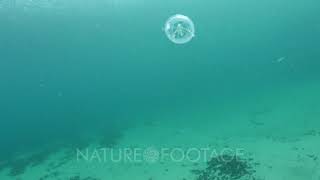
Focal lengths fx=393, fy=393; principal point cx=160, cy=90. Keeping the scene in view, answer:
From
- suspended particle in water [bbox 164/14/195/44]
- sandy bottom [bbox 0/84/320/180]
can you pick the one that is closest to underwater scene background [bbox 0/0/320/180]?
sandy bottom [bbox 0/84/320/180]

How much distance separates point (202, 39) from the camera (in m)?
52.7

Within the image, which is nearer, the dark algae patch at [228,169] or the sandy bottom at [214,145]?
the dark algae patch at [228,169]

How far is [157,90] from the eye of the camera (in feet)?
139

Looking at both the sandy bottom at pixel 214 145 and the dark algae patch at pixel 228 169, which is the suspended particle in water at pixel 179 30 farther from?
the dark algae patch at pixel 228 169

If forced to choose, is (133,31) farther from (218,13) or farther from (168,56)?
(218,13)

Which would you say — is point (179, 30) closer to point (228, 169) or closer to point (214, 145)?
point (214, 145)

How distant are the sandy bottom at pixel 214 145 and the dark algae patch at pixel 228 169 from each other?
427 millimetres

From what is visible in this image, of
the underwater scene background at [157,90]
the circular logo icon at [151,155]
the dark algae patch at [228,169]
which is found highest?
the underwater scene background at [157,90]

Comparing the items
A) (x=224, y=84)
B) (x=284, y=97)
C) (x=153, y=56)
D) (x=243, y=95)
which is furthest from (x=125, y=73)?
(x=284, y=97)

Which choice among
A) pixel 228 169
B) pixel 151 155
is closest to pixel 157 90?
pixel 151 155

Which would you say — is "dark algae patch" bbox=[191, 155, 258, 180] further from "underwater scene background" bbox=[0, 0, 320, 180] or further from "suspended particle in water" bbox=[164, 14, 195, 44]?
"suspended particle in water" bbox=[164, 14, 195, 44]

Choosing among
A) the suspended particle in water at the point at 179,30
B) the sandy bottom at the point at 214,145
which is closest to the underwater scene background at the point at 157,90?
the sandy bottom at the point at 214,145

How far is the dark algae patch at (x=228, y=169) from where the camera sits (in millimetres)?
22266

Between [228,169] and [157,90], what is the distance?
20.2 m
